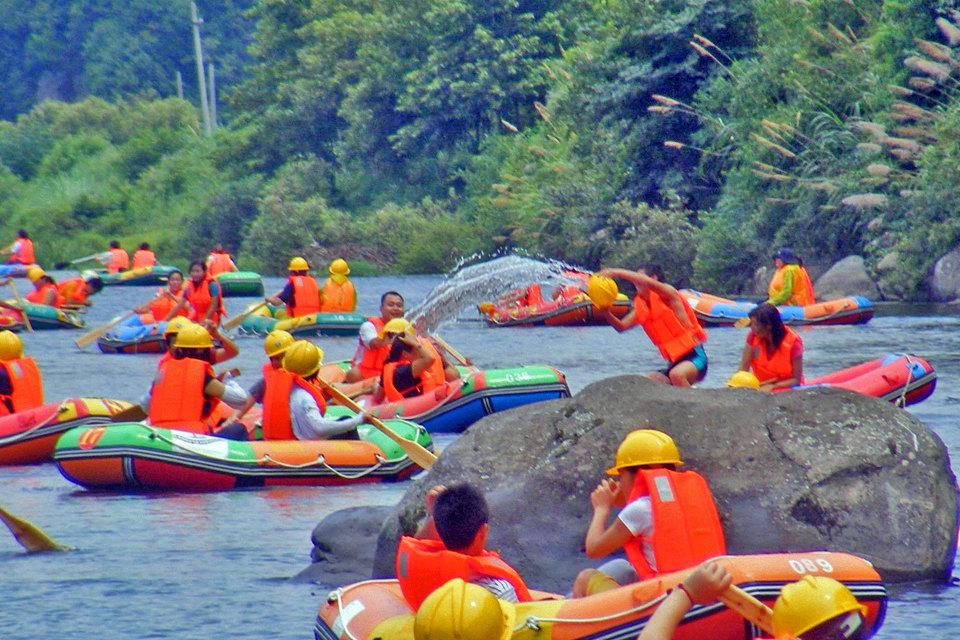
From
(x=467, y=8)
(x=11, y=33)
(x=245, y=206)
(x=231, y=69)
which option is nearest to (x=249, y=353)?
(x=467, y=8)

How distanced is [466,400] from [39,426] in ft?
10.9

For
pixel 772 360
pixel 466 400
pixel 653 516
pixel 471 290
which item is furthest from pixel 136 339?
pixel 653 516

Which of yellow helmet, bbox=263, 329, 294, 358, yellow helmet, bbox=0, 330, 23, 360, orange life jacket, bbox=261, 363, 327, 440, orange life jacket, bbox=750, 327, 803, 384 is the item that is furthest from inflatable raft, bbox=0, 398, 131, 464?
orange life jacket, bbox=750, 327, 803, 384

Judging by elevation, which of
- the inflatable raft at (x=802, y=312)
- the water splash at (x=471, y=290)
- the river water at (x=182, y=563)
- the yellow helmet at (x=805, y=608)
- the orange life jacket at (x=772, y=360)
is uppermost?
the yellow helmet at (x=805, y=608)

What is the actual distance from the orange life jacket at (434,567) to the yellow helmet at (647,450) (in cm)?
68

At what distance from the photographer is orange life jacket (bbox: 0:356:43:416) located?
1180 cm

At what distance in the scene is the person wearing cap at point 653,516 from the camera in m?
5.74

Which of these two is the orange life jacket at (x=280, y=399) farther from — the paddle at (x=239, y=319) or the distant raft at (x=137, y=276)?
the distant raft at (x=137, y=276)

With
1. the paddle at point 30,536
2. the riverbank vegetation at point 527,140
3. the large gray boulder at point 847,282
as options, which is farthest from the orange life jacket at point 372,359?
the large gray boulder at point 847,282

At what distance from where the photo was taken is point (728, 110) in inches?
1204

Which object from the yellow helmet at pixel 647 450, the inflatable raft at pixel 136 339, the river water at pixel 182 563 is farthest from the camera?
the inflatable raft at pixel 136 339

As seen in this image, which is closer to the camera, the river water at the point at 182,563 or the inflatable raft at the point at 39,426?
the river water at the point at 182,563

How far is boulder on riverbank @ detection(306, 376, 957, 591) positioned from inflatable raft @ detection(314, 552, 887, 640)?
161 centimetres

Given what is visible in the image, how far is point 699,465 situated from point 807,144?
2167cm
